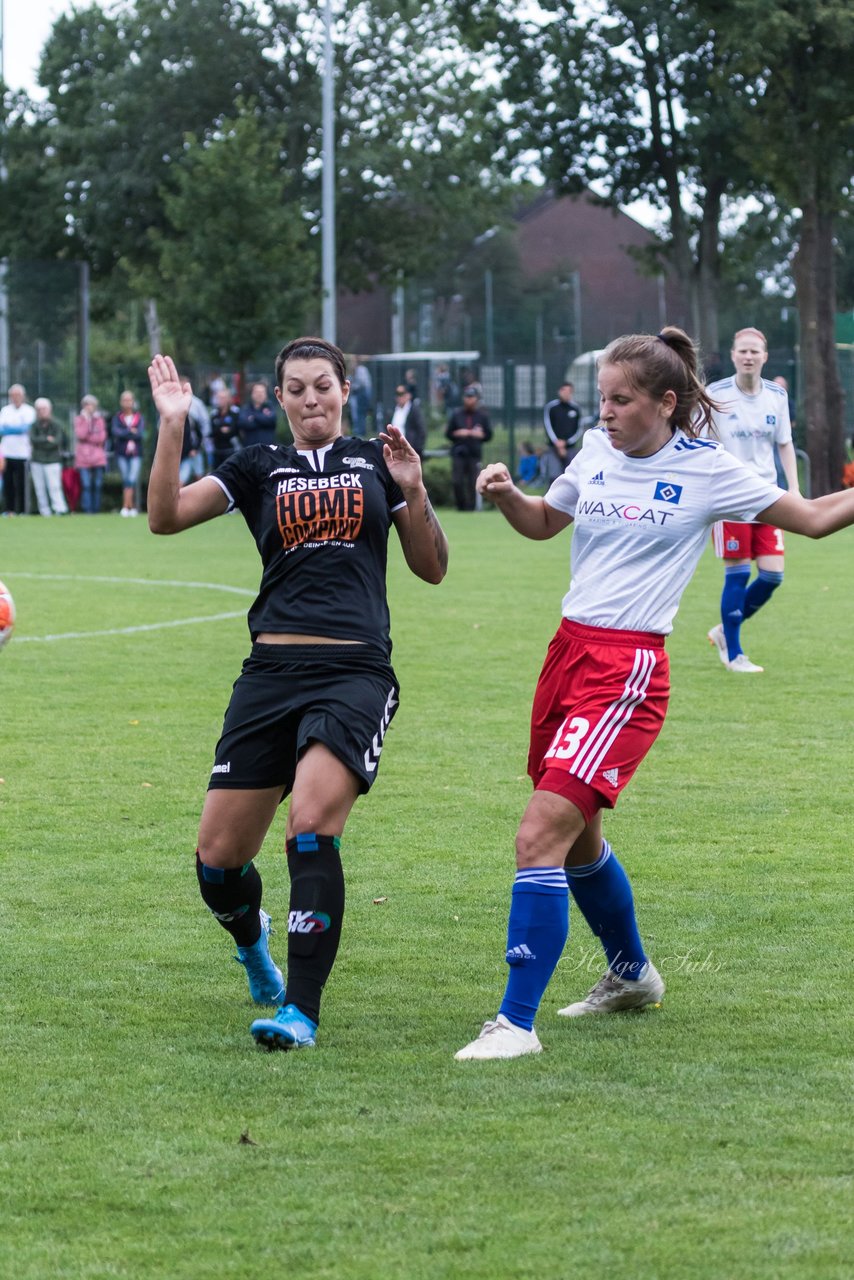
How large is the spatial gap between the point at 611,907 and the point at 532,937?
1.63 feet

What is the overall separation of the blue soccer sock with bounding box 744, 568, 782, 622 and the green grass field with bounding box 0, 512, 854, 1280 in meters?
1.68

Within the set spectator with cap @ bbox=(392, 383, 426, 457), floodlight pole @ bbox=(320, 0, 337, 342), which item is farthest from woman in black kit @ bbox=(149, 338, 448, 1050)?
floodlight pole @ bbox=(320, 0, 337, 342)

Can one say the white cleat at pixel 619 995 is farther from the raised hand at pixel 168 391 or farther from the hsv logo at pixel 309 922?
the raised hand at pixel 168 391

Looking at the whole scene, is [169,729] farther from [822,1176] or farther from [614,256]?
[614,256]

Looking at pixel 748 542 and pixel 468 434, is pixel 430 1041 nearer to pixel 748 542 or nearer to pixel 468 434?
pixel 748 542

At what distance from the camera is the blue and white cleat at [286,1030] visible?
15.3 ft

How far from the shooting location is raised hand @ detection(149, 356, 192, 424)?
5.09 m

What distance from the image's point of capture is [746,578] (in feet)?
40.2

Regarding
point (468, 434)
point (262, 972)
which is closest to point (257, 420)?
point (468, 434)

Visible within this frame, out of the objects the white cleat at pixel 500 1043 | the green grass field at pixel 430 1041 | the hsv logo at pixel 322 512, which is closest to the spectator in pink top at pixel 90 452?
the green grass field at pixel 430 1041

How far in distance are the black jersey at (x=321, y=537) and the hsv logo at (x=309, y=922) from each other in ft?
2.60

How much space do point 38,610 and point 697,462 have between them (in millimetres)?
12148

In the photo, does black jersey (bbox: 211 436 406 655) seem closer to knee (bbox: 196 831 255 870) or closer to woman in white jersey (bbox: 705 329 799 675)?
knee (bbox: 196 831 255 870)

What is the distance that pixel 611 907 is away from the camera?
5.15m
